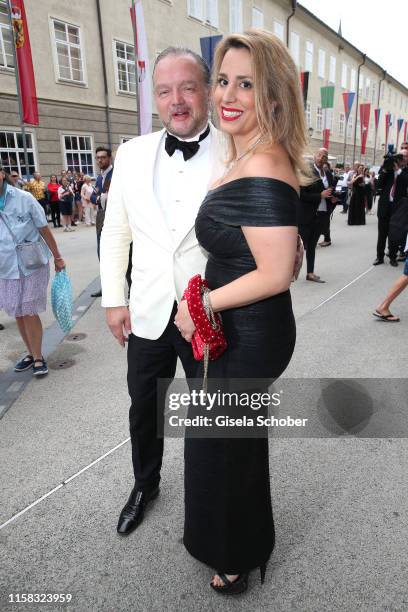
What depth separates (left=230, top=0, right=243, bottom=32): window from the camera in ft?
79.9

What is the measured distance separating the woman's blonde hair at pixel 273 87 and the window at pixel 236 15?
27.4 metres

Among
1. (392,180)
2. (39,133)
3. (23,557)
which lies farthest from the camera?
(39,133)

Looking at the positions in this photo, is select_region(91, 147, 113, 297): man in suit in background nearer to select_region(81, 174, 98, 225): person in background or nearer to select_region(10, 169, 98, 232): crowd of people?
select_region(10, 169, 98, 232): crowd of people

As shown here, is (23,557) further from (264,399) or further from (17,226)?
(17,226)

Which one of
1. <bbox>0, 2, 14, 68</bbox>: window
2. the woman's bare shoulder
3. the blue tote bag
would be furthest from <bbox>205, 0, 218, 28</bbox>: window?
the woman's bare shoulder

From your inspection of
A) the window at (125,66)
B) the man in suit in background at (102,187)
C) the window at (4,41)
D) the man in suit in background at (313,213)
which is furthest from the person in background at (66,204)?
the man in suit in background at (313,213)

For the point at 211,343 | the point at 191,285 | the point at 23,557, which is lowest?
the point at 23,557

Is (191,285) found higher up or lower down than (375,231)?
higher up

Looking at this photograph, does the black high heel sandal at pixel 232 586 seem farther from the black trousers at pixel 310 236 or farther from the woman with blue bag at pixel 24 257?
the black trousers at pixel 310 236

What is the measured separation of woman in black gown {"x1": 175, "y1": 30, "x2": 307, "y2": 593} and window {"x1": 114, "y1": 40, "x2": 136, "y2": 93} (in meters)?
19.9

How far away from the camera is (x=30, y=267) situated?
3449mm

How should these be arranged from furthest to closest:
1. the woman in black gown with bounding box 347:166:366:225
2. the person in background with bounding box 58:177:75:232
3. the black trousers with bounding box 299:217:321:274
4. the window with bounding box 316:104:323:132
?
the window with bounding box 316:104:323:132
the person in background with bounding box 58:177:75:232
the woman in black gown with bounding box 347:166:366:225
the black trousers with bounding box 299:217:321:274

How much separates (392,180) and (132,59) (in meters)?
16.5

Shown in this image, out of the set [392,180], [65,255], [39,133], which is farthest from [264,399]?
[39,133]
